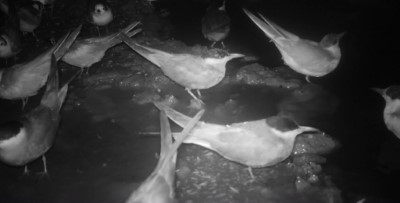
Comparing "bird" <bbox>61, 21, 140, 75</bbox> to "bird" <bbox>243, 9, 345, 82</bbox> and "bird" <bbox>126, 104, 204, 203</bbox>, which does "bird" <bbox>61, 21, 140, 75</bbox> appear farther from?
"bird" <bbox>126, 104, 204, 203</bbox>

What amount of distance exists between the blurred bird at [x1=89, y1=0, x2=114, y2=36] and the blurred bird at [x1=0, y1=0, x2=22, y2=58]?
40.7 inches

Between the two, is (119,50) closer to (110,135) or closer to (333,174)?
(110,135)

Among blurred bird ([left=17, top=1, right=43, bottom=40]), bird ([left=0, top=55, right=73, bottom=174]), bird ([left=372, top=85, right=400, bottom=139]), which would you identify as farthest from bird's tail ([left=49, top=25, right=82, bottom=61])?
bird ([left=372, top=85, right=400, bottom=139])

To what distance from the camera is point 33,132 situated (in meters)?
3.29

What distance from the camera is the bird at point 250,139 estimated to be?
121 inches

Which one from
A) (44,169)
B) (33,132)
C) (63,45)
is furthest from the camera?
(63,45)

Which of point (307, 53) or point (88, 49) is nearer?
point (307, 53)

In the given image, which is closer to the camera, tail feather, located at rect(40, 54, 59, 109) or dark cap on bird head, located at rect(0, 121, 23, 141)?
dark cap on bird head, located at rect(0, 121, 23, 141)

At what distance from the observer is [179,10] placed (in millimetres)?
6273

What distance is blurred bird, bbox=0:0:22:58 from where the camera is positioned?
477 cm

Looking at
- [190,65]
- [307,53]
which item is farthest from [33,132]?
[307,53]

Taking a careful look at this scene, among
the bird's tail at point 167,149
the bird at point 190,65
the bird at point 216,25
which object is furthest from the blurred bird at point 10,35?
the bird's tail at point 167,149

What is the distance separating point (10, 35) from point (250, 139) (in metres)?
3.68

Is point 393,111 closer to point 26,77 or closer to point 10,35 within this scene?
point 26,77
